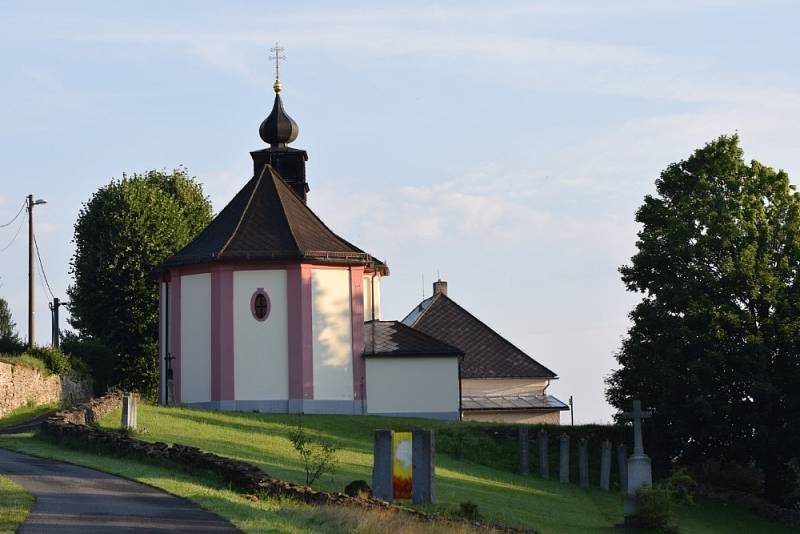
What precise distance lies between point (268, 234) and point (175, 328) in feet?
16.0

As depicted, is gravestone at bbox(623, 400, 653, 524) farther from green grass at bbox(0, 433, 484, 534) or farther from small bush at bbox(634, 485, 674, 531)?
green grass at bbox(0, 433, 484, 534)

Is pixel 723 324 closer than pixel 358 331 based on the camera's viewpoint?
Yes

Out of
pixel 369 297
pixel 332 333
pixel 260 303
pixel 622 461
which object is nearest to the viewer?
pixel 622 461

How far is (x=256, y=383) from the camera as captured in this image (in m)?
45.6

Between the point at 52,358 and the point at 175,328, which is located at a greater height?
the point at 175,328

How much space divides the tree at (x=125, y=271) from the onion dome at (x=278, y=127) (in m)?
8.14

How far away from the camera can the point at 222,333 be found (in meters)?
45.9

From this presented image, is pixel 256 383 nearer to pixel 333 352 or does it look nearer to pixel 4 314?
pixel 333 352

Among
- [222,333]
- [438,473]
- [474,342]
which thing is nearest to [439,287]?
[474,342]

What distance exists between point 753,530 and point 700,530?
357 centimetres

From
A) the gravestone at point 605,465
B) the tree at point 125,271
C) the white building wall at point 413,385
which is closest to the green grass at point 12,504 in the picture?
the gravestone at point 605,465

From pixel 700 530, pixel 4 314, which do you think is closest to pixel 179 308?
pixel 700 530

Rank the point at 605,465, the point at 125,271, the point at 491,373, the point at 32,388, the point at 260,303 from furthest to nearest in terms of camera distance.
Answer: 1. the point at 491,373
2. the point at 125,271
3. the point at 260,303
4. the point at 32,388
5. the point at 605,465

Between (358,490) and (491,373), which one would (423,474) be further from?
(491,373)
